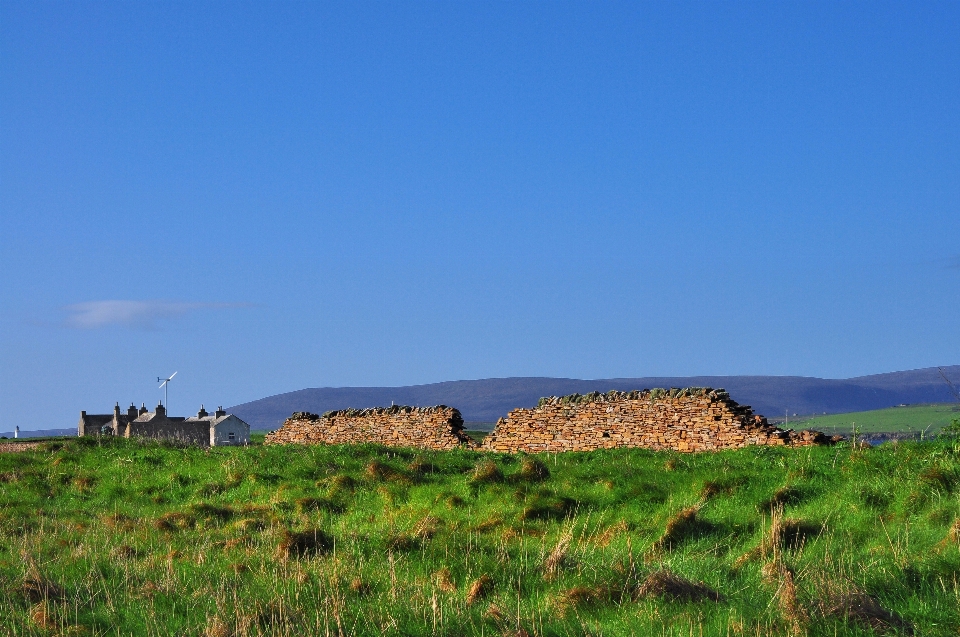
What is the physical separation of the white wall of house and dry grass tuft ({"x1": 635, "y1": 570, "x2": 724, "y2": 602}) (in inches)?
1969

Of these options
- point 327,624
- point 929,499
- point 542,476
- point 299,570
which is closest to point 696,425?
point 542,476

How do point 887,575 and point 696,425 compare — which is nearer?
point 887,575

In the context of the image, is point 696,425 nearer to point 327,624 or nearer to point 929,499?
point 929,499

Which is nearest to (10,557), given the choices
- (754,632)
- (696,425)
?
(754,632)

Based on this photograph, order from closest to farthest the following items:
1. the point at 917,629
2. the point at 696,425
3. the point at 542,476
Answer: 1. the point at 917,629
2. the point at 542,476
3. the point at 696,425

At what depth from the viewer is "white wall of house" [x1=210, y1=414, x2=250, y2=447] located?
60.6m

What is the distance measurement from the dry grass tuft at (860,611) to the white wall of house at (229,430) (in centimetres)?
5192

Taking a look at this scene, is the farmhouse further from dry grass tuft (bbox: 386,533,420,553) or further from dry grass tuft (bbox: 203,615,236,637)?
dry grass tuft (bbox: 203,615,236,637)

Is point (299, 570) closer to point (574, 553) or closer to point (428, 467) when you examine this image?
point (574, 553)

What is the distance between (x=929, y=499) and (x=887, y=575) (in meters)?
5.48

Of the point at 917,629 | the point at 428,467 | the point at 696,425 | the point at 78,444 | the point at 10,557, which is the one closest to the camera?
the point at 917,629

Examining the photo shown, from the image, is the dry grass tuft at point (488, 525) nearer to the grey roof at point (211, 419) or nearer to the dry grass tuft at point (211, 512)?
the dry grass tuft at point (211, 512)

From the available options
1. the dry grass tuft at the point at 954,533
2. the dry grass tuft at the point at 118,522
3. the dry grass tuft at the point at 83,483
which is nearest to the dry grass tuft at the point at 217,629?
the dry grass tuft at the point at 118,522

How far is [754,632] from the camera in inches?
421
